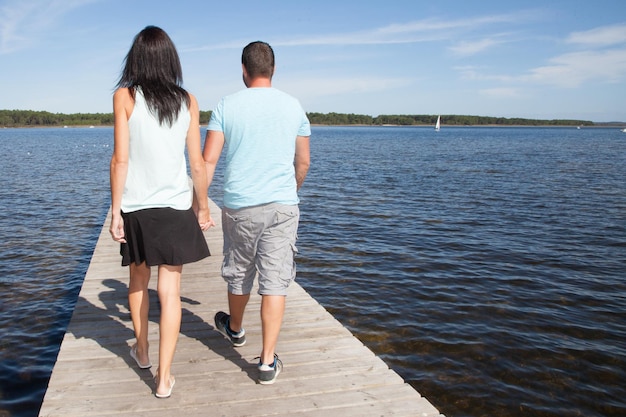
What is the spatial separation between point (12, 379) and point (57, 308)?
2164 mm

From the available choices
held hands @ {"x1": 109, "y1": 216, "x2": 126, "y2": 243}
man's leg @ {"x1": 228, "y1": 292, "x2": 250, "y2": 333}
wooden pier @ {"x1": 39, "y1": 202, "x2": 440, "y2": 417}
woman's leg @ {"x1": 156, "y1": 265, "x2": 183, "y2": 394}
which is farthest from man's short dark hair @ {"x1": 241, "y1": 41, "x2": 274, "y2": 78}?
wooden pier @ {"x1": 39, "y1": 202, "x2": 440, "y2": 417}

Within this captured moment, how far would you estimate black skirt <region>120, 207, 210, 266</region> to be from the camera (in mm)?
3064

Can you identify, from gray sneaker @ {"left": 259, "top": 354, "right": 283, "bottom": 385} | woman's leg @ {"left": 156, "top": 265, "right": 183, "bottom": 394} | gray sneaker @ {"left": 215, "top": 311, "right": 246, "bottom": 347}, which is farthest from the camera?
gray sneaker @ {"left": 215, "top": 311, "right": 246, "bottom": 347}

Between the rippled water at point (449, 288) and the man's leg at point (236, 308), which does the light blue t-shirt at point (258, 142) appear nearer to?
the man's leg at point (236, 308)

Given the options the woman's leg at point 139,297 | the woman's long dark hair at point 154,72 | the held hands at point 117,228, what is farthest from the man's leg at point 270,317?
the woman's long dark hair at point 154,72

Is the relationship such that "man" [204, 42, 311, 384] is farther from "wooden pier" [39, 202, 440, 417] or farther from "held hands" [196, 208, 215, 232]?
"wooden pier" [39, 202, 440, 417]

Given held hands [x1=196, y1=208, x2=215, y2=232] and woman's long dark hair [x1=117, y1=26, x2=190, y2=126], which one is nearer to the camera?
woman's long dark hair [x1=117, y1=26, x2=190, y2=126]

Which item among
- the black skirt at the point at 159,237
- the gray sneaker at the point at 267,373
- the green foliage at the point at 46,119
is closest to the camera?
the black skirt at the point at 159,237

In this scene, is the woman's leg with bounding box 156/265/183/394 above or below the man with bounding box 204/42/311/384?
below

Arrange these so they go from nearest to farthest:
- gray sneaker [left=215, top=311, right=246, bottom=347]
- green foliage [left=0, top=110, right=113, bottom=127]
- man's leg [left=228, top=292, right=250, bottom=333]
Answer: man's leg [left=228, top=292, right=250, bottom=333] → gray sneaker [left=215, top=311, right=246, bottom=347] → green foliage [left=0, top=110, right=113, bottom=127]

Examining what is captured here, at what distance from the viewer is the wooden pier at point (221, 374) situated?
3.26 m

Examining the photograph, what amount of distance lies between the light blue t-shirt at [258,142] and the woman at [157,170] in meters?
0.19

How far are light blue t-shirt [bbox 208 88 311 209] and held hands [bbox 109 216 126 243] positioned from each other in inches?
26.4

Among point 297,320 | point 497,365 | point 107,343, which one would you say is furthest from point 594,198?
point 107,343
